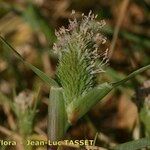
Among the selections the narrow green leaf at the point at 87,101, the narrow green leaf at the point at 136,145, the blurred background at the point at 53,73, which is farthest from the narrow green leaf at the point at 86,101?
the blurred background at the point at 53,73

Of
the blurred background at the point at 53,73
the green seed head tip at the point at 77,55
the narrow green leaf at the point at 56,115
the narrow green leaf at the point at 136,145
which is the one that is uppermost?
the blurred background at the point at 53,73

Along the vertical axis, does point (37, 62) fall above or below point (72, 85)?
above

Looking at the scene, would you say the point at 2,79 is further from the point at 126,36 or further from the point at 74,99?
the point at 74,99

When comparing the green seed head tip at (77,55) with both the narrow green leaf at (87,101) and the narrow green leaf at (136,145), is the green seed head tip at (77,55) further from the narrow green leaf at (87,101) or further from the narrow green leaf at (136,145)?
the narrow green leaf at (136,145)

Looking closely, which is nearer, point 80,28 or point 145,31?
point 80,28

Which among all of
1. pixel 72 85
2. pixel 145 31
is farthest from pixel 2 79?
pixel 72 85

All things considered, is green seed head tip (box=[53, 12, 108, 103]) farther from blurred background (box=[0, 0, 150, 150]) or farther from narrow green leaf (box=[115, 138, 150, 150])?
blurred background (box=[0, 0, 150, 150])
